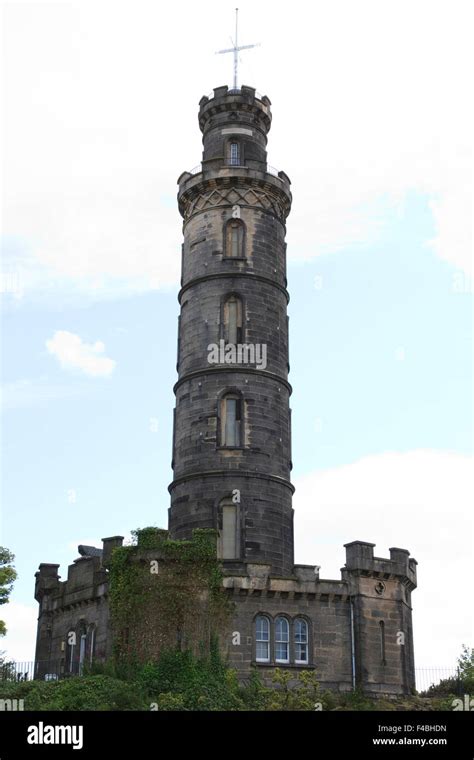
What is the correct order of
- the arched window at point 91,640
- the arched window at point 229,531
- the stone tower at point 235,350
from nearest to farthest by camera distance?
the arched window at point 91,640 < the arched window at point 229,531 < the stone tower at point 235,350

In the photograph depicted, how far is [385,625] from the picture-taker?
3841 cm

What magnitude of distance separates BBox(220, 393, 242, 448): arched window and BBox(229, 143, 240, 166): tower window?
11.5 meters

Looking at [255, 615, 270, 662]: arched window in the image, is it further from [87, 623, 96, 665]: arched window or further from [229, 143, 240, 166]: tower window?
[229, 143, 240, 166]: tower window

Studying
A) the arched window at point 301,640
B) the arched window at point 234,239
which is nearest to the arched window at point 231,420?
the arched window at point 234,239

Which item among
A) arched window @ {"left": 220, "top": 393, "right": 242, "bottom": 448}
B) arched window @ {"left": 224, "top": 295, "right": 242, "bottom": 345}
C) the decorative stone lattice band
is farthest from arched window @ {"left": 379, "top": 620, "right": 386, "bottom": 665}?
the decorative stone lattice band

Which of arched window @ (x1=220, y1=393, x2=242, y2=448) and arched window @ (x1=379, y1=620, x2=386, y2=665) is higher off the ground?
arched window @ (x1=220, y1=393, x2=242, y2=448)

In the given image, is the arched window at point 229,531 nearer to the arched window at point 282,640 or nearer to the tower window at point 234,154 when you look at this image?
the arched window at point 282,640

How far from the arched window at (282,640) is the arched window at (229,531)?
3503 millimetres

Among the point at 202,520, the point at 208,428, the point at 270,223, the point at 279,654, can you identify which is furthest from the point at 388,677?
the point at 270,223

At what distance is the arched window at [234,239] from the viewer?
145ft

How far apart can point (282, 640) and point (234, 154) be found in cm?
2221

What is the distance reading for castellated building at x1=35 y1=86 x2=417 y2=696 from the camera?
37.1m
